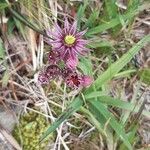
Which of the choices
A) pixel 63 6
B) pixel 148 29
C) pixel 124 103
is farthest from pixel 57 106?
pixel 148 29

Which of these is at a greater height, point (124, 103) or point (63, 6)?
point (63, 6)

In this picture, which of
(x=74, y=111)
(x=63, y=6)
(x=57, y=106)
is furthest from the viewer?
(x=63, y=6)

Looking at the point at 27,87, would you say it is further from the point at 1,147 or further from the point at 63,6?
the point at 63,6

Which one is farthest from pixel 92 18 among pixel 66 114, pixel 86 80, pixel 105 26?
pixel 66 114

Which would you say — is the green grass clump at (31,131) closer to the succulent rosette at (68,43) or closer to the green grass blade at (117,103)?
the green grass blade at (117,103)

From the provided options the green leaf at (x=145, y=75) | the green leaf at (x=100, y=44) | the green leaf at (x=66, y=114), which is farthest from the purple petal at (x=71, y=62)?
the green leaf at (x=145, y=75)
